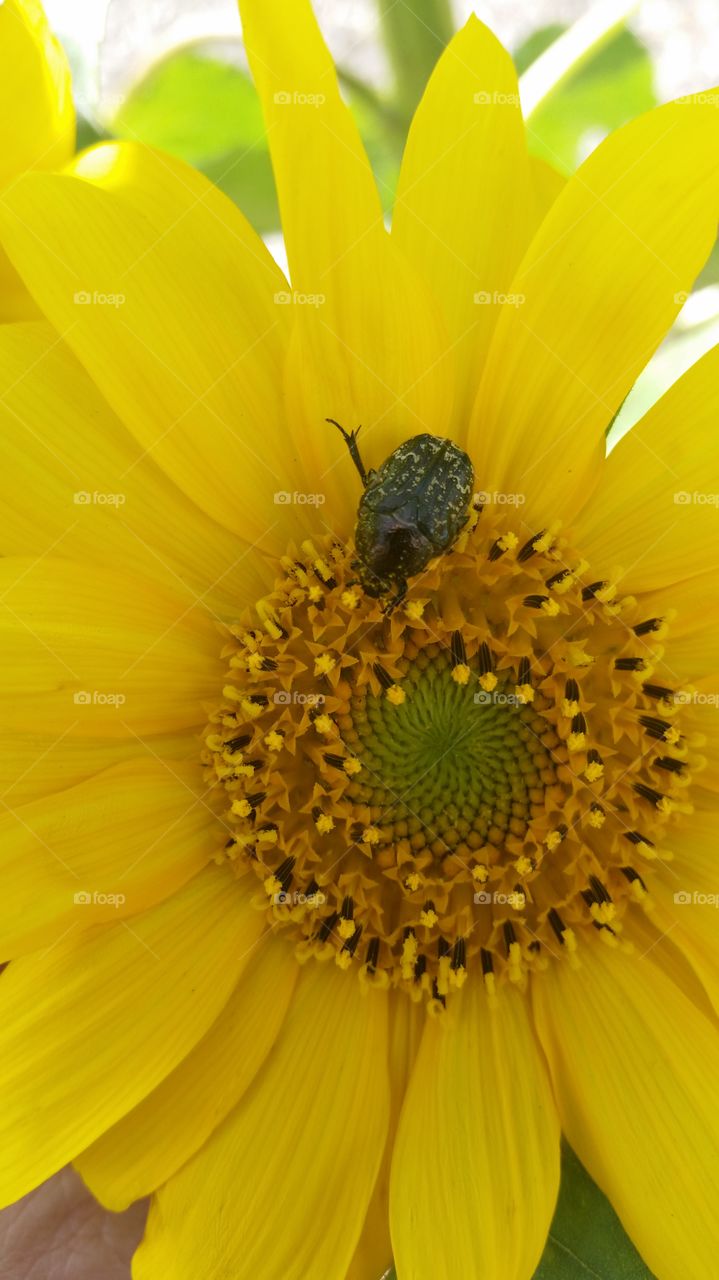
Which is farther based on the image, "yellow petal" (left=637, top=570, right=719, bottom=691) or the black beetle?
"yellow petal" (left=637, top=570, right=719, bottom=691)

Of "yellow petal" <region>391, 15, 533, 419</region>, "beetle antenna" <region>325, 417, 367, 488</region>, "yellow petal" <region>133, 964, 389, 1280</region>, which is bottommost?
"yellow petal" <region>133, 964, 389, 1280</region>

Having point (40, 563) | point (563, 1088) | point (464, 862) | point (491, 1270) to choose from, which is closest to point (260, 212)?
point (40, 563)

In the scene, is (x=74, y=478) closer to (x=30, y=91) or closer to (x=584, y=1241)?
(x=30, y=91)

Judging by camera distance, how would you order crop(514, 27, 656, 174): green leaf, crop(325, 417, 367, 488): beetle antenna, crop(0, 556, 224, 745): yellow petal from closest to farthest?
1. crop(0, 556, 224, 745): yellow petal
2. crop(325, 417, 367, 488): beetle antenna
3. crop(514, 27, 656, 174): green leaf

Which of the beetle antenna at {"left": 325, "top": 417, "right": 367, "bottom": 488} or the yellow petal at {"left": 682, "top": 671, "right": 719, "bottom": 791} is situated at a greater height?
the beetle antenna at {"left": 325, "top": 417, "right": 367, "bottom": 488}

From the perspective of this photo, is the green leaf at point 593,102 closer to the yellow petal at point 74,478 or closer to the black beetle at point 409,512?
the black beetle at point 409,512

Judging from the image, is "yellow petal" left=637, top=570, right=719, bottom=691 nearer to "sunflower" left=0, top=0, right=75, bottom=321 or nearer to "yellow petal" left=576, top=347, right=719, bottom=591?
"yellow petal" left=576, top=347, right=719, bottom=591

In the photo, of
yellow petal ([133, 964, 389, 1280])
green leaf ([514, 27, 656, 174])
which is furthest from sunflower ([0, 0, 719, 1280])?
green leaf ([514, 27, 656, 174])
